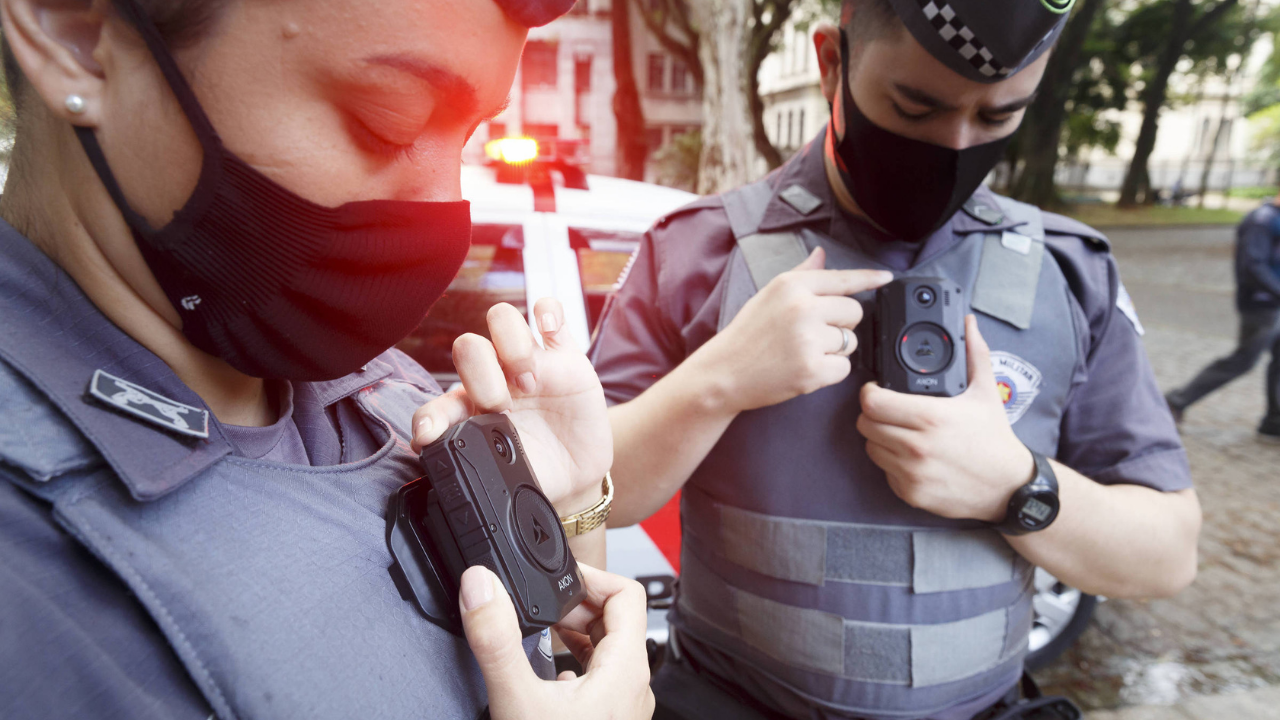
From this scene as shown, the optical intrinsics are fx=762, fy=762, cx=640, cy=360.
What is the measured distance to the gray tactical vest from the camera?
1.32m

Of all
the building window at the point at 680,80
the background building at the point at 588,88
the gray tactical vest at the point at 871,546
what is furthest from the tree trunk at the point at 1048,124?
the gray tactical vest at the point at 871,546

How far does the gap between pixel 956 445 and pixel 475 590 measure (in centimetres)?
83

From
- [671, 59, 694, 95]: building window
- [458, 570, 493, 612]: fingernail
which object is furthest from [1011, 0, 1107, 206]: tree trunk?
[458, 570, 493, 612]: fingernail

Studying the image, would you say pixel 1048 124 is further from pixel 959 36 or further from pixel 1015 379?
pixel 959 36

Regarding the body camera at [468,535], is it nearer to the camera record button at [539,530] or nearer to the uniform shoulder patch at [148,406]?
the camera record button at [539,530]

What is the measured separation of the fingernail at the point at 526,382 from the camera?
0.90 metres

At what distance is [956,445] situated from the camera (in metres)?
1.19

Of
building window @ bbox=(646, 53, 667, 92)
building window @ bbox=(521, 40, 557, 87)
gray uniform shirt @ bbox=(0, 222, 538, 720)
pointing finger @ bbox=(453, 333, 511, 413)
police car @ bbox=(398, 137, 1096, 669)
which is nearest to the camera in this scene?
gray uniform shirt @ bbox=(0, 222, 538, 720)

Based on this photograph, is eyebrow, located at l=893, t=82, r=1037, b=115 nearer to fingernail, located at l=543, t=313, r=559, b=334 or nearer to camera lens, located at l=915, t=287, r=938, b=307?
camera lens, located at l=915, t=287, r=938, b=307

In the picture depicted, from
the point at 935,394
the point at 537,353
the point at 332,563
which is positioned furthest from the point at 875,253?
the point at 332,563

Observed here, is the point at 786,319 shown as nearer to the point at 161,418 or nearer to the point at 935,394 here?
the point at 935,394

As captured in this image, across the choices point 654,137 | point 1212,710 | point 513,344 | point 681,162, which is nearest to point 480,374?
point 513,344

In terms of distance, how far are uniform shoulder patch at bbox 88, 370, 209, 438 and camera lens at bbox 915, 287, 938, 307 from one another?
102 centimetres

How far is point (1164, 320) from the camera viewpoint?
30.8ft
